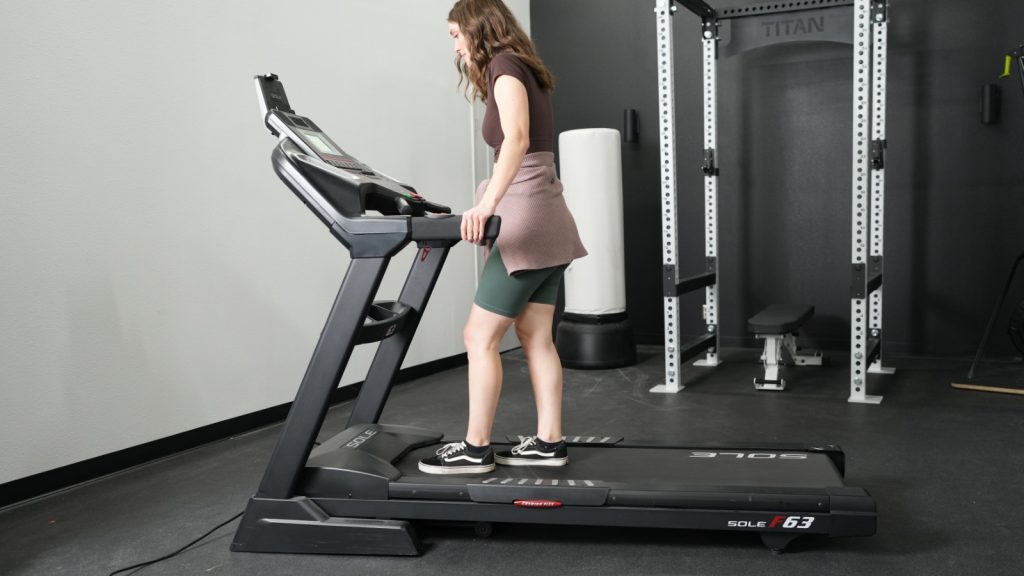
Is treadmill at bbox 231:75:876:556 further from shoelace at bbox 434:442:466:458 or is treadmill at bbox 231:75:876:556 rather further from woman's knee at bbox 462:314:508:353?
woman's knee at bbox 462:314:508:353

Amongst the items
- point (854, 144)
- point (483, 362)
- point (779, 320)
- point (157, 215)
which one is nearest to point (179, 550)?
point (483, 362)

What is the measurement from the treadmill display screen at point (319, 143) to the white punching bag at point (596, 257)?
8.35 ft

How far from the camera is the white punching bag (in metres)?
4.73

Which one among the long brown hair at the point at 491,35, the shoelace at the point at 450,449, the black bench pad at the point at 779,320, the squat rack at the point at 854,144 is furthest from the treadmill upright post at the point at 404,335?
the black bench pad at the point at 779,320

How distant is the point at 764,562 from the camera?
2.08 m

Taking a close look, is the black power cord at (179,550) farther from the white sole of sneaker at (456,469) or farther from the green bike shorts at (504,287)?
the green bike shorts at (504,287)

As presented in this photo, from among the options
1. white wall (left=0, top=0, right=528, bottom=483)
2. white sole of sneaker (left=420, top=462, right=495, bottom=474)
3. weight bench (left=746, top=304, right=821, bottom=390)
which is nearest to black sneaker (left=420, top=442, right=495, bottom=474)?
white sole of sneaker (left=420, top=462, right=495, bottom=474)

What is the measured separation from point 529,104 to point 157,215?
1698 millimetres

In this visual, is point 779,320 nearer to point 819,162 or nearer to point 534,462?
point 819,162

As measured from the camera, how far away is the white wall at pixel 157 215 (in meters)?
2.75

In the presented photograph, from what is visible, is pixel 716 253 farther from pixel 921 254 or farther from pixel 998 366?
pixel 998 366

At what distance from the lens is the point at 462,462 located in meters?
2.36

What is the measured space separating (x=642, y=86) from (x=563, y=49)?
616mm

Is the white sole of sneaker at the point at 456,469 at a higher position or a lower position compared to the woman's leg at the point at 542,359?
lower
